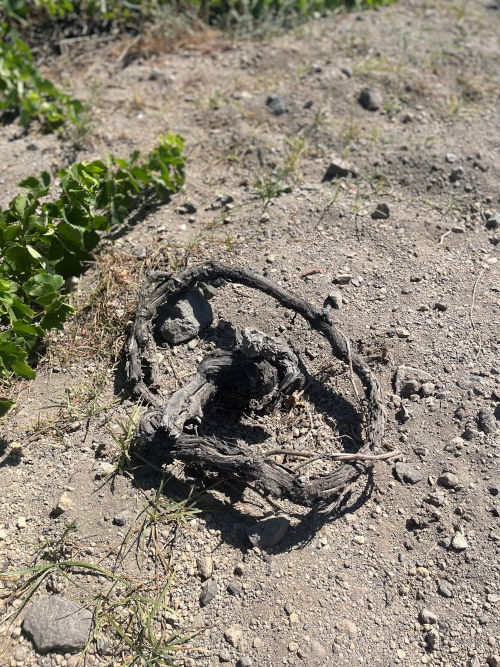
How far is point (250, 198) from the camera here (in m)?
3.85

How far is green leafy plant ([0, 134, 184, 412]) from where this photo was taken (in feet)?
9.03

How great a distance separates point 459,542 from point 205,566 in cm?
99

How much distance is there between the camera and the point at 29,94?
4391 millimetres

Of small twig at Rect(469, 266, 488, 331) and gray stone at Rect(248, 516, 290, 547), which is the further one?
small twig at Rect(469, 266, 488, 331)

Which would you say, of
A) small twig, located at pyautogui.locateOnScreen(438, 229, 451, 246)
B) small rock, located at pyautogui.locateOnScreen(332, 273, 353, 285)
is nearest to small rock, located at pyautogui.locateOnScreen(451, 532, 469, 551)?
small rock, located at pyautogui.locateOnScreen(332, 273, 353, 285)

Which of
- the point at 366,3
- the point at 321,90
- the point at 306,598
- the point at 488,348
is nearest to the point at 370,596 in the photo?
the point at 306,598

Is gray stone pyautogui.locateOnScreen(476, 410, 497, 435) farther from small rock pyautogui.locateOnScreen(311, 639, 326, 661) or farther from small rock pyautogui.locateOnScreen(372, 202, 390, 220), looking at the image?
small rock pyautogui.locateOnScreen(372, 202, 390, 220)

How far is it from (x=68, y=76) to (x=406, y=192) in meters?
2.72

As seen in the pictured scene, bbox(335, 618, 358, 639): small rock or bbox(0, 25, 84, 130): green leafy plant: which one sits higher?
bbox(0, 25, 84, 130): green leafy plant

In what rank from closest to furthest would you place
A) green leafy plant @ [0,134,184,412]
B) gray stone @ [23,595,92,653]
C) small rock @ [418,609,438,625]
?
gray stone @ [23,595,92,653]
small rock @ [418,609,438,625]
green leafy plant @ [0,134,184,412]

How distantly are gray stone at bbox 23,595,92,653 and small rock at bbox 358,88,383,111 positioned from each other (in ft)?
12.0

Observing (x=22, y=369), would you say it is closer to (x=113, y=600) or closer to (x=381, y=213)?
(x=113, y=600)

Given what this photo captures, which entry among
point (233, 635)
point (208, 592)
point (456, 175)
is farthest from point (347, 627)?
point (456, 175)

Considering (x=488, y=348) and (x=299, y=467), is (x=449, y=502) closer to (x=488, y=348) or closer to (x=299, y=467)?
(x=299, y=467)
